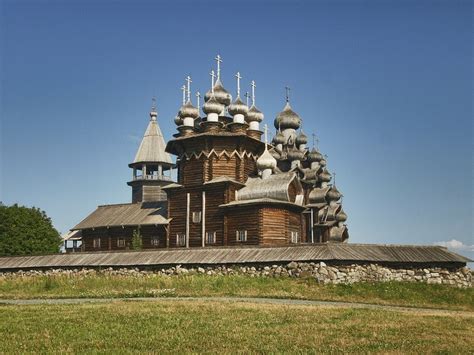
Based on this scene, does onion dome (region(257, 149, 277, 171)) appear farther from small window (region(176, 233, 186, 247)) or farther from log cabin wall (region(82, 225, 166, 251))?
log cabin wall (region(82, 225, 166, 251))

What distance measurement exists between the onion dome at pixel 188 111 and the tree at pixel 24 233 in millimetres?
14197

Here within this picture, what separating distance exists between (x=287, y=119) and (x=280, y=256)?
90.8 feet

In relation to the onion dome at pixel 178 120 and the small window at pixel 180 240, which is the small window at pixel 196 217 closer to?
the small window at pixel 180 240

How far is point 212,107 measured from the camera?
4338 cm

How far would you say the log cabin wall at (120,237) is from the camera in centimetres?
4553

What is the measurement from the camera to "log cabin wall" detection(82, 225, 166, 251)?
45.5 meters

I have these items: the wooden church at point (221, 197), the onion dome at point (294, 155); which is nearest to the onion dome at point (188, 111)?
the wooden church at point (221, 197)

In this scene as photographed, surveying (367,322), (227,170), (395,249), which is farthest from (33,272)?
(367,322)

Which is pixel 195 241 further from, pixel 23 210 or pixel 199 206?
pixel 23 210

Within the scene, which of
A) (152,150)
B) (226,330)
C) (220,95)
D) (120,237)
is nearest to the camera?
(226,330)

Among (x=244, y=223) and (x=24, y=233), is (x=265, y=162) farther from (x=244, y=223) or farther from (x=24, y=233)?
(x=24, y=233)

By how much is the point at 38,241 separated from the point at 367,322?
3651 centimetres

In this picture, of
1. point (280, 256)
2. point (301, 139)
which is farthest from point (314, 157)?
point (280, 256)

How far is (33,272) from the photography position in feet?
119
